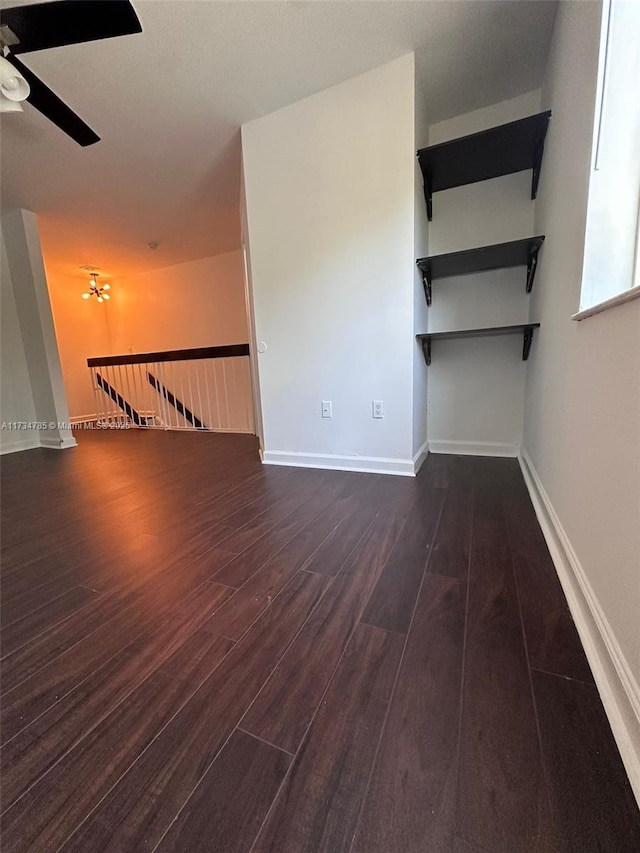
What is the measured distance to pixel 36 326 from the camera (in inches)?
139

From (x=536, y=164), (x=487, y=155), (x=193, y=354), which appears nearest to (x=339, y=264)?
(x=487, y=155)

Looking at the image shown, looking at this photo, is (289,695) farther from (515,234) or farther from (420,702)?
(515,234)

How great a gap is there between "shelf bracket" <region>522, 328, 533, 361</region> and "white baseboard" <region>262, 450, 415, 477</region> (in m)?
1.02

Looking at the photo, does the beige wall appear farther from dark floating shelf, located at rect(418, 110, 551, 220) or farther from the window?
the window

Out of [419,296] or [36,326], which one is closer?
[419,296]

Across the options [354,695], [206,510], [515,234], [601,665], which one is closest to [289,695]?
[354,695]

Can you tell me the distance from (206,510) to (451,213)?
98.1 inches

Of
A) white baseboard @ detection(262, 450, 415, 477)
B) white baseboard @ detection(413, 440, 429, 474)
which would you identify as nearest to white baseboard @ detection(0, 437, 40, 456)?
white baseboard @ detection(262, 450, 415, 477)

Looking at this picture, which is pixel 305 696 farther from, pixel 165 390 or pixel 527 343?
pixel 165 390

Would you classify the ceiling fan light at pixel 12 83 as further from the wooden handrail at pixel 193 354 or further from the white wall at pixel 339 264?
the wooden handrail at pixel 193 354

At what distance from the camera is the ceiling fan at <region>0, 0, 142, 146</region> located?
1201 mm

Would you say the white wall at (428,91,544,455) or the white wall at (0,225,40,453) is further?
the white wall at (0,225,40,453)

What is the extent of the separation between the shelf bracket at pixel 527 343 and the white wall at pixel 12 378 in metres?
4.80

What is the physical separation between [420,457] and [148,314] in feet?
17.2
